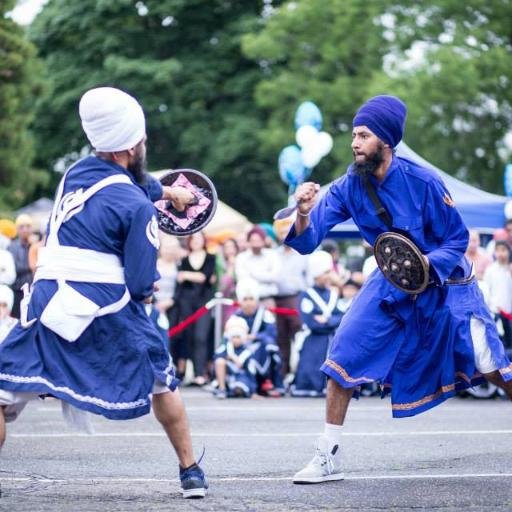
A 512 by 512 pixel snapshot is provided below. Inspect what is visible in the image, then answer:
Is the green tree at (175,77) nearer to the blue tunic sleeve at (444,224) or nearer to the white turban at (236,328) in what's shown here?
the white turban at (236,328)

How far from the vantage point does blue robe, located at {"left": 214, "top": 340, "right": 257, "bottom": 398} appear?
519 inches

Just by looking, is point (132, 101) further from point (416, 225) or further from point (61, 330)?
point (416, 225)

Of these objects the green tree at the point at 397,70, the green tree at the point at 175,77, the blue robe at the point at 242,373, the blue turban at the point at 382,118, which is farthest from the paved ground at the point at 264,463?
the green tree at the point at 175,77

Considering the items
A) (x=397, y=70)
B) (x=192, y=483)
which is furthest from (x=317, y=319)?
(x=397, y=70)

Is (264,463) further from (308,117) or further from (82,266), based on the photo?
(308,117)

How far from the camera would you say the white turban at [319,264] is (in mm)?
13875

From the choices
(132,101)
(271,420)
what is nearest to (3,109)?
(271,420)

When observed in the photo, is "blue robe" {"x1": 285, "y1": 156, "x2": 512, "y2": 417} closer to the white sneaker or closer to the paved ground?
the white sneaker

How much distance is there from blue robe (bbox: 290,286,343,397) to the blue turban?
6.92 metres

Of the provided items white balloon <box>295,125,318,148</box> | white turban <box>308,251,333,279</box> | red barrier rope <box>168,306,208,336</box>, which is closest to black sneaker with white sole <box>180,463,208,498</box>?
white turban <box>308,251,333,279</box>

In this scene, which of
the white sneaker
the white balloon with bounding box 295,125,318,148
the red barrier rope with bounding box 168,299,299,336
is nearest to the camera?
the white sneaker

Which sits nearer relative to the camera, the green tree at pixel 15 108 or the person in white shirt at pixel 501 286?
the person in white shirt at pixel 501 286

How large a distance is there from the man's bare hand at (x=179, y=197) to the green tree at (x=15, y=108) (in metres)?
18.5

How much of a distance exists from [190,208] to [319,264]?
24.2 feet
